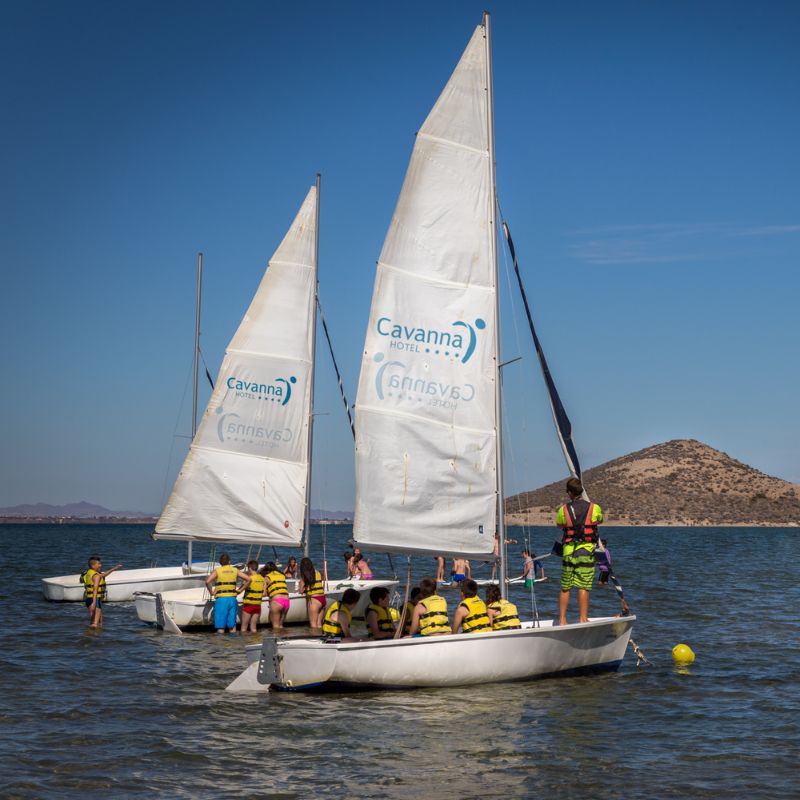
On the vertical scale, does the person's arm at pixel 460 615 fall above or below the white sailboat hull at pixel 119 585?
above

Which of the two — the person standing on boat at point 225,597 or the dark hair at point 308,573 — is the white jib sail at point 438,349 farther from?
the person standing on boat at point 225,597

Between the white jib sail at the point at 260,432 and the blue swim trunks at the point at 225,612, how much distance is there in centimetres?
306

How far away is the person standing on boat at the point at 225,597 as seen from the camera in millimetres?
23719

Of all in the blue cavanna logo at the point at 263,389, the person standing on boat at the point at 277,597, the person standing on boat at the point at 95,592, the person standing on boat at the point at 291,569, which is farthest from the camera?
the person standing on boat at the point at 291,569

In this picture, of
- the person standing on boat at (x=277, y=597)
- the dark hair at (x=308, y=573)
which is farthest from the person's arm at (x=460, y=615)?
the person standing on boat at (x=277, y=597)

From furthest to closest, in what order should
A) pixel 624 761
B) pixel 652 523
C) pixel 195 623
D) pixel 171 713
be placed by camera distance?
1. pixel 652 523
2. pixel 195 623
3. pixel 171 713
4. pixel 624 761

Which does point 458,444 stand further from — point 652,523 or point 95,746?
point 652,523

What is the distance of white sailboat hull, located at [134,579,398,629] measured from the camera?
2431cm

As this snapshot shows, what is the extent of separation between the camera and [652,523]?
190m

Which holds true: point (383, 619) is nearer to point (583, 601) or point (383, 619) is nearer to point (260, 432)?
point (583, 601)

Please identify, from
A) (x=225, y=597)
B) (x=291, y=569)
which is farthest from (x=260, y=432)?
(x=225, y=597)

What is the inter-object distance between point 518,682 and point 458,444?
12.4 feet

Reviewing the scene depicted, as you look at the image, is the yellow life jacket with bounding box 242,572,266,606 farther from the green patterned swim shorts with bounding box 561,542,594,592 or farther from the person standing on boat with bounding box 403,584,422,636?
the green patterned swim shorts with bounding box 561,542,594,592

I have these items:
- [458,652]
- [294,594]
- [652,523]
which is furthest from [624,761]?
[652,523]
